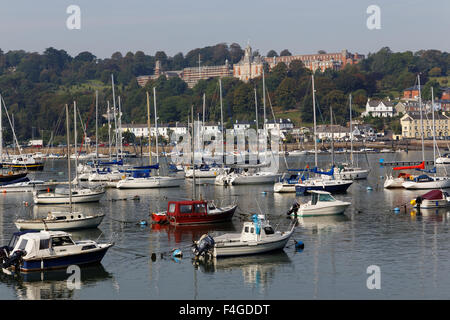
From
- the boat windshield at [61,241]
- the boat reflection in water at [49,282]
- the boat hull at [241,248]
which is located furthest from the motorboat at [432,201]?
the boat windshield at [61,241]

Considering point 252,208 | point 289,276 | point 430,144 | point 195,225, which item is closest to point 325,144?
point 430,144

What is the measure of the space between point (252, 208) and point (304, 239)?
1551 centimetres

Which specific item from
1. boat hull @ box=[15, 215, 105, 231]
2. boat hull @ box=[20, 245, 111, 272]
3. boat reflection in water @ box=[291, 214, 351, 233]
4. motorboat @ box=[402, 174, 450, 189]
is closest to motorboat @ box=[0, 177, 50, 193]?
boat hull @ box=[15, 215, 105, 231]

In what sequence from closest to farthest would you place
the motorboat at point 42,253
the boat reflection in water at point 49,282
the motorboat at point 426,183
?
the boat reflection in water at point 49,282 < the motorboat at point 42,253 < the motorboat at point 426,183

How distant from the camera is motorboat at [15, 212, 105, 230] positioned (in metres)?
Answer: 46.1

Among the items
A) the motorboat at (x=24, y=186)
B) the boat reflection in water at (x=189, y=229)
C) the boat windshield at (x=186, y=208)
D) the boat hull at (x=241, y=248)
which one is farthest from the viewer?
the motorboat at (x=24, y=186)

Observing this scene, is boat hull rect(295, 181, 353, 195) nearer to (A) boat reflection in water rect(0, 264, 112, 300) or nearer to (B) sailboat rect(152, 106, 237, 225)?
(B) sailboat rect(152, 106, 237, 225)

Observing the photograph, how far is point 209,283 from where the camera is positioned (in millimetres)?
34062

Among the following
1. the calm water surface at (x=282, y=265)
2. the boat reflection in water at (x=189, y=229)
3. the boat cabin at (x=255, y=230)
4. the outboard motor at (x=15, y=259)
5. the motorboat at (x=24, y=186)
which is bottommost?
the calm water surface at (x=282, y=265)

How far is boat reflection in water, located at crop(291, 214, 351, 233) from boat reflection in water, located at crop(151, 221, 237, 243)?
5.25 meters

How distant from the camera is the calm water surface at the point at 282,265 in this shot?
32875 mm

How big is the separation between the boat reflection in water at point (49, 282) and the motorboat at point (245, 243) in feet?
17.5

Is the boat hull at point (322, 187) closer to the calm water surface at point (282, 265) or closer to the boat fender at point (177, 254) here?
the calm water surface at point (282, 265)
